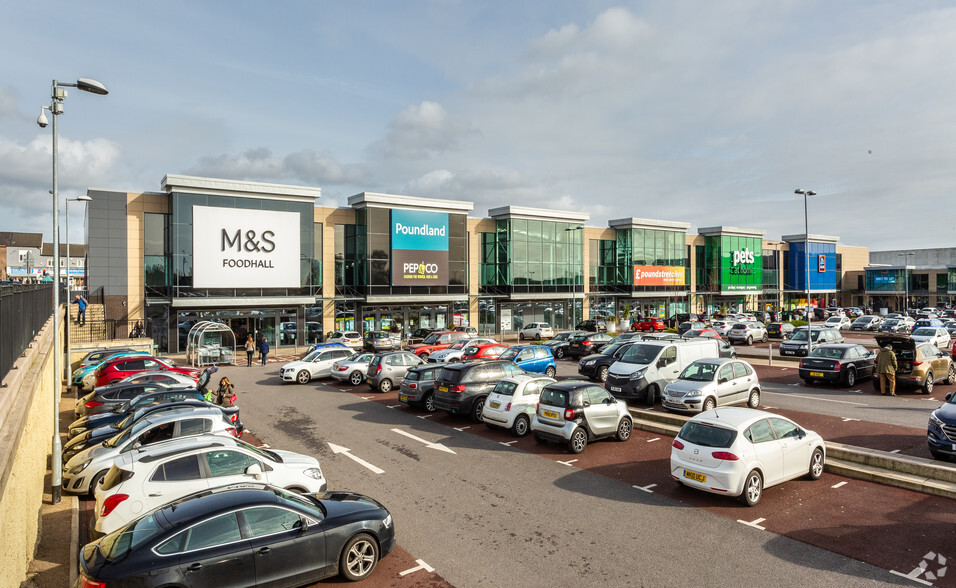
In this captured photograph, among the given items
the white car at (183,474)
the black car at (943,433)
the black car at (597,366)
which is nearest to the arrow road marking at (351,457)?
the white car at (183,474)

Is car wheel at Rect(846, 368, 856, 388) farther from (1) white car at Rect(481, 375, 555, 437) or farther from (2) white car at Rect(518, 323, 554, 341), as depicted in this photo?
(2) white car at Rect(518, 323, 554, 341)

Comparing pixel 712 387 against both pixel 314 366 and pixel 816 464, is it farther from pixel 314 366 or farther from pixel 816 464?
pixel 314 366

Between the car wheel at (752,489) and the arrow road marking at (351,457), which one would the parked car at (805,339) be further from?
the arrow road marking at (351,457)

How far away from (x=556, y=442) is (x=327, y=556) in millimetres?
7496

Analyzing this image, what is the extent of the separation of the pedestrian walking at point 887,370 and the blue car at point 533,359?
11978 mm

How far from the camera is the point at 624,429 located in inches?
569

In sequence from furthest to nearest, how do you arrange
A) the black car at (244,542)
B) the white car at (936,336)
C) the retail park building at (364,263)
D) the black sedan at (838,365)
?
the retail park building at (364,263), the white car at (936,336), the black sedan at (838,365), the black car at (244,542)

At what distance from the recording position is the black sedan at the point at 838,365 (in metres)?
21.3

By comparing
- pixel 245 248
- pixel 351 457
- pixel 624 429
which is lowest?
pixel 351 457

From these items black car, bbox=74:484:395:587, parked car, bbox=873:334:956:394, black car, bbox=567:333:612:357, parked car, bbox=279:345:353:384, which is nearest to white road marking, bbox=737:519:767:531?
black car, bbox=74:484:395:587

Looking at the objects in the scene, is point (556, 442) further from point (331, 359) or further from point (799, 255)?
point (799, 255)

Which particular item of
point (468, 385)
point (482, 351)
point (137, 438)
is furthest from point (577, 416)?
point (482, 351)

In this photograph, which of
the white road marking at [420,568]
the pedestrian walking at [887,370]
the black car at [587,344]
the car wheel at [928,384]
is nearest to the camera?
the white road marking at [420,568]

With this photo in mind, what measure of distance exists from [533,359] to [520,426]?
9.79 meters
